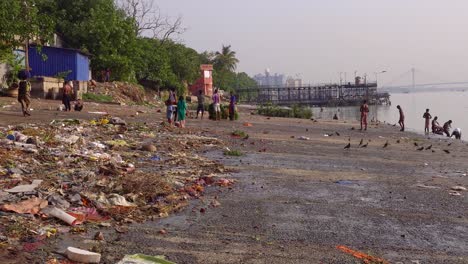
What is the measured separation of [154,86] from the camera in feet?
153

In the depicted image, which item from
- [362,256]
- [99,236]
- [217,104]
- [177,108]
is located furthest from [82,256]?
[217,104]

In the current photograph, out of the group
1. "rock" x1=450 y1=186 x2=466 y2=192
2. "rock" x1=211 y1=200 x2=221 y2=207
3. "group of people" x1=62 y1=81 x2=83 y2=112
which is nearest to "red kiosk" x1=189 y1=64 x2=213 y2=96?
"group of people" x1=62 y1=81 x2=83 y2=112

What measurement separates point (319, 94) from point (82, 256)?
90902 mm

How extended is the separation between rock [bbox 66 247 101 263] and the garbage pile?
1.31 ft

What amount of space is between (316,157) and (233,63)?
7182cm

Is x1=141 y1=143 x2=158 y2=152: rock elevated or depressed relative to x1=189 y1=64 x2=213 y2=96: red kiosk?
depressed

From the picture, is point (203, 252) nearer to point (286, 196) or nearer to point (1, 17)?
point (286, 196)

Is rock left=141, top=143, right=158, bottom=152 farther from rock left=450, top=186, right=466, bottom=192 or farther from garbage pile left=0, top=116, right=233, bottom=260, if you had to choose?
rock left=450, top=186, right=466, bottom=192

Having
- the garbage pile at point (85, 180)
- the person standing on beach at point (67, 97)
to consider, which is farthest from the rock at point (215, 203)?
the person standing on beach at point (67, 97)

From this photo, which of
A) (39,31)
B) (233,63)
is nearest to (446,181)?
(39,31)

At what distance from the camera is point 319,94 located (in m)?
93.6

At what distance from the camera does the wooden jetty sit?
89.2 meters

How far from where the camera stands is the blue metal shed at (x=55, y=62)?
89.7 ft

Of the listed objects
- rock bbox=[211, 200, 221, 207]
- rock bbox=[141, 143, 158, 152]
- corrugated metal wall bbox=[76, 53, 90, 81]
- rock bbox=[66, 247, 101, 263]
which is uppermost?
corrugated metal wall bbox=[76, 53, 90, 81]
